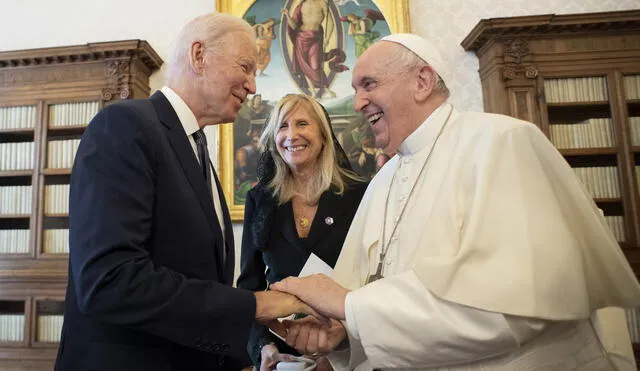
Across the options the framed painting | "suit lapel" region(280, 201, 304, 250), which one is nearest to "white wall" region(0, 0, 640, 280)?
the framed painting

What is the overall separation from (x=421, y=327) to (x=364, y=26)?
12.0 ft

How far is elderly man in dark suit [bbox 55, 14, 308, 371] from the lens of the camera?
1.04 meters

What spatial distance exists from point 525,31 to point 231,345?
3.73 meters

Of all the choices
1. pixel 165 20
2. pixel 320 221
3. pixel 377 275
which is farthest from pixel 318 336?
pixel 165 20

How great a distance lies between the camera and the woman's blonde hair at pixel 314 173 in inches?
90.7

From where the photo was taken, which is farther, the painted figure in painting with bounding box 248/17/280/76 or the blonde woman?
the painted figure in painting with bounding box 248/17/280/76

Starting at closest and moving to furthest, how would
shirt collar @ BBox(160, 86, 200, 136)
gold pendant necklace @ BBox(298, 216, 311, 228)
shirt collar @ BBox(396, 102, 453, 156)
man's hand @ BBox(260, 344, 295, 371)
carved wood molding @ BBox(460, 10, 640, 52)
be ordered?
shirt collar @ BBox(160, 86, 200, 136), shirt collar @ BBox(396, 102, 453, 156), man's hand @ BBox(260, 344, 295, 371), gold pendant necklace @ BBox(298, 216, 311, 228), carved wood molding @ BBox(460, 10, 640, 52)

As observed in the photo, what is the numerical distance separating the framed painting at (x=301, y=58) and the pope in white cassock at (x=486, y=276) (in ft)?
8.72

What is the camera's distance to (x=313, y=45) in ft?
14.0

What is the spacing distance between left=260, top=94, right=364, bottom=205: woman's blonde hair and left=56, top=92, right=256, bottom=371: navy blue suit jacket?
1.01m

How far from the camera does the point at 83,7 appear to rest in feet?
15.1

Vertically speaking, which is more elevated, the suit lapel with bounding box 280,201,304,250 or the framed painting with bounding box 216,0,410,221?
the framed painting with bounding box 216,0,410,221

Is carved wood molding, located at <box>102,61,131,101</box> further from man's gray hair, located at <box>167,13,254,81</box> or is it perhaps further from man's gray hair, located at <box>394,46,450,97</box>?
man's gray hair, located at <box>394,46,450,97</box>

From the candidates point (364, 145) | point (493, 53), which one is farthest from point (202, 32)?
point (493, 53)
